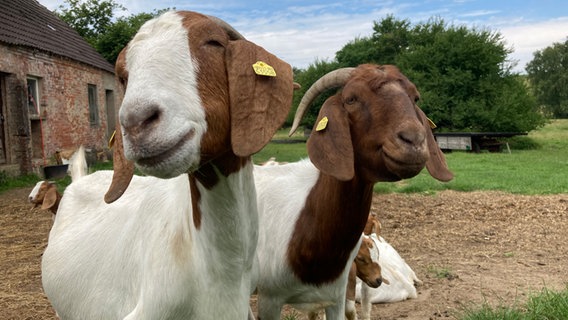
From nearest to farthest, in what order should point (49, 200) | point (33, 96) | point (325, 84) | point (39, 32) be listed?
point (325, 84), point (49, 200), point (33, 96), point (39, 32)

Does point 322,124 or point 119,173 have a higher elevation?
point 322,124

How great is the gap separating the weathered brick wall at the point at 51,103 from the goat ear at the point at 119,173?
31.6 ft

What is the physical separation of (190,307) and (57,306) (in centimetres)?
123

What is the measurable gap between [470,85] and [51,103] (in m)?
22.1

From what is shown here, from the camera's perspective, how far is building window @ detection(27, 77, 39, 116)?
15.1 m

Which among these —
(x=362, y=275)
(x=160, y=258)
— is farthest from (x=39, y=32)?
(x=160, y=258)

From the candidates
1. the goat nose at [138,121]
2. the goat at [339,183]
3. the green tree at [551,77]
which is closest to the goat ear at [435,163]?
the goat at [339,183]

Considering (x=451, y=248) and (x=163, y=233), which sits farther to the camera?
(x=451, y=248)

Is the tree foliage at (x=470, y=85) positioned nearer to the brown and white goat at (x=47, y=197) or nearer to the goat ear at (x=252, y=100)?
the brown and white goat at (x=47, y=197)

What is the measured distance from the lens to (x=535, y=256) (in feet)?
20.4

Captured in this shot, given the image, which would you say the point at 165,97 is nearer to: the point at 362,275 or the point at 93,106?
the point at 362,275

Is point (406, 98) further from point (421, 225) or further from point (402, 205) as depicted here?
point (402, 205)

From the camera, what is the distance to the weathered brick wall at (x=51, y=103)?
13.9 meters

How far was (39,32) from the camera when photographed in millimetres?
16484
